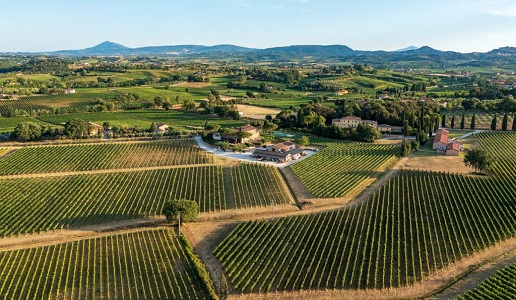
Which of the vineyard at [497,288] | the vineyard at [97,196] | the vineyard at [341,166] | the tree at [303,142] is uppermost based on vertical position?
the tree at [303,142]

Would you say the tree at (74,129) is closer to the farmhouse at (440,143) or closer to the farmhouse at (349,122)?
the farmhouse at (349,122)

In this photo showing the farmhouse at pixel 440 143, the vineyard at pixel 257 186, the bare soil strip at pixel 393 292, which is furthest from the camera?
the farmhouse at pixel 440 143

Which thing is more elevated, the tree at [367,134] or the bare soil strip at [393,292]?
the tree at [367,134]

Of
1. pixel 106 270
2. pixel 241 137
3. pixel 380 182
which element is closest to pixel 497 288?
pixel 380 182

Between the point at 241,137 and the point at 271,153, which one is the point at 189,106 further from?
the point at 271,153

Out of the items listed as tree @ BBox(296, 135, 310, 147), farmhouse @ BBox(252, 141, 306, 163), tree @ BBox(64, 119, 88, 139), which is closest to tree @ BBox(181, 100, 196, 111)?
tree @ BBox(64, 119, 88, 139)

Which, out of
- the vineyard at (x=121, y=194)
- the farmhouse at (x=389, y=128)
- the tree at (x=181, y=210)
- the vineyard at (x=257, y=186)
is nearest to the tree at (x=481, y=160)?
the vineyard at (x=257, y=186)
